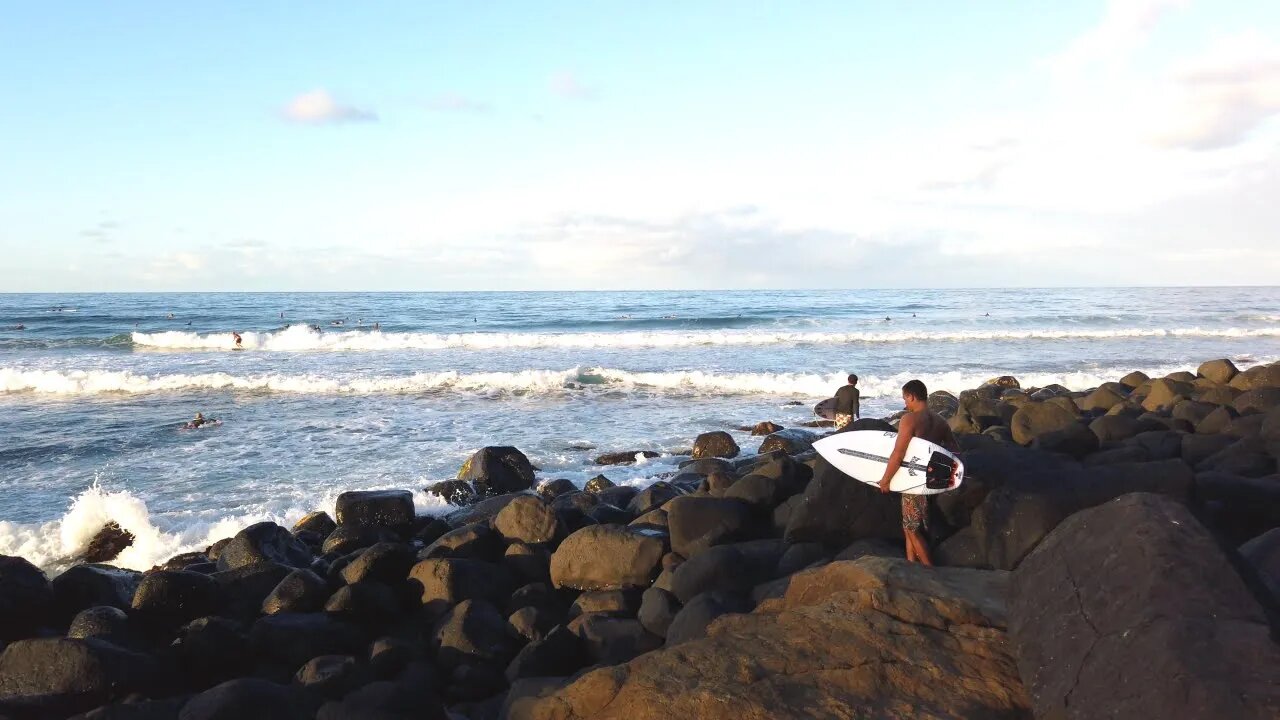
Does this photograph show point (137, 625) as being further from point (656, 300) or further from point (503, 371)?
point (656, 300)

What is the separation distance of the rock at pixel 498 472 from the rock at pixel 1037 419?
6935 mm

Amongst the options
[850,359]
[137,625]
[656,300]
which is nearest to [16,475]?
[137,625]

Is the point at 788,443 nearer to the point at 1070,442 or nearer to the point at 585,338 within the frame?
the point at 1070,442

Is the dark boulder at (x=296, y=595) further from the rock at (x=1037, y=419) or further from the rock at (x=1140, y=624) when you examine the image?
the rock at (x=1037, y=419)

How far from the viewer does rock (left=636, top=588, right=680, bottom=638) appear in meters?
5.78

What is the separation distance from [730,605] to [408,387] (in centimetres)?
1805

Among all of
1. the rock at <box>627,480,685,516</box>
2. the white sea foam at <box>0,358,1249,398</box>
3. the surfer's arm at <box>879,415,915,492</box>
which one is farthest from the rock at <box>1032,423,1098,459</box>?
the white sea foam at <box>0,358,1249,398</box>

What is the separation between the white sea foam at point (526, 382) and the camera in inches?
835

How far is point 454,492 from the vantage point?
10883 mm

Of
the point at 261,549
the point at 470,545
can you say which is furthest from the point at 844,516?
the point at 261,549

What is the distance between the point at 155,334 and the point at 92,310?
58.1 feet

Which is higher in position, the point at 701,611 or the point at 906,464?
the point at 906,464

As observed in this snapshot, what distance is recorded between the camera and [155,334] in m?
36.6

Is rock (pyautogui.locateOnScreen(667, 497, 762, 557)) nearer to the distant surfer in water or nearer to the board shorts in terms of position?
the board shorts
